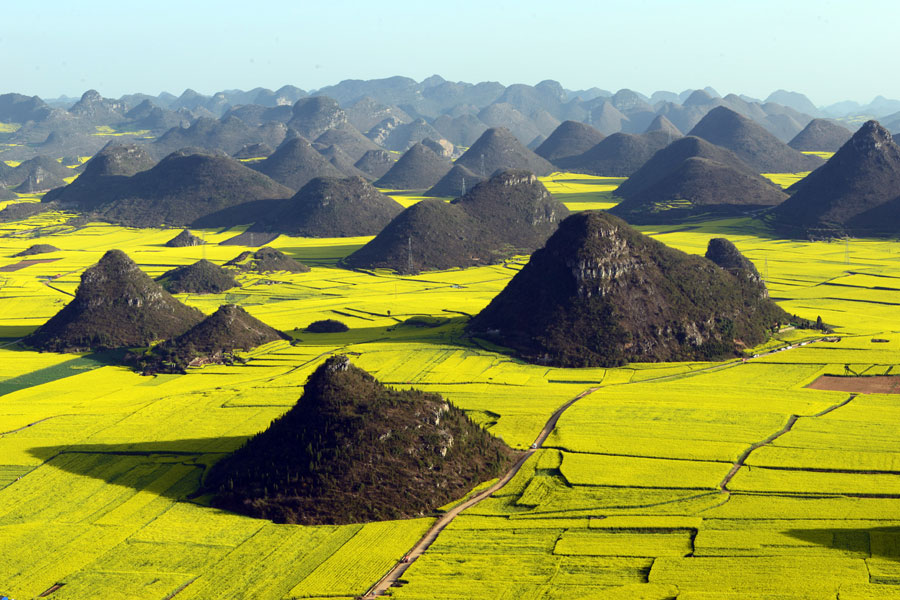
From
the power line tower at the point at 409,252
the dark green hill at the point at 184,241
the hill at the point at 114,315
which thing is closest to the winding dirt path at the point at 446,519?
the hill at the point at 114,315

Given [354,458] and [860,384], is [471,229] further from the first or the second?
[354,458]

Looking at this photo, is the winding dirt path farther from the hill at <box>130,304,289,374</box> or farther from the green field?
the hill at <box>130,304,289,374</box>

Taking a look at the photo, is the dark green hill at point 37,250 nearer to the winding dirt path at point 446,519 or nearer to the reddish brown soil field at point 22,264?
the reddish brown soil field at point 22,264

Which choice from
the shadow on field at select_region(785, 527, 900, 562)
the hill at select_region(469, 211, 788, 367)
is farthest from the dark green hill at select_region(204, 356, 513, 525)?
the hill at select_region(469, 211, 788, 367)

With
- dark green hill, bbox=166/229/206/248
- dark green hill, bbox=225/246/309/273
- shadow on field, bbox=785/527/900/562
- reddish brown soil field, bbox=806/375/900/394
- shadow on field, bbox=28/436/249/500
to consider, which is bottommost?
shadow on field, bbox=785/527/900/562

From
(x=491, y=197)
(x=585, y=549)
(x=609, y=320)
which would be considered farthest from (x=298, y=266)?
(x=585, y=549)

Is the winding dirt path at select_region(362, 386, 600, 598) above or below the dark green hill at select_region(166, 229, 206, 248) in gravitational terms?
below

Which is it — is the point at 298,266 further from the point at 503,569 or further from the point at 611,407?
the point at 503,569
